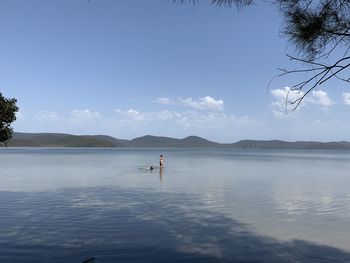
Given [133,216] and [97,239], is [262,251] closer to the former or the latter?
[97,239]

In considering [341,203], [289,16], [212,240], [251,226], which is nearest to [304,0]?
[289,16]

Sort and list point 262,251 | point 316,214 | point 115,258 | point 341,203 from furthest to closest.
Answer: point 341,203 < point 316,214 < point 262,251 < point 115,258

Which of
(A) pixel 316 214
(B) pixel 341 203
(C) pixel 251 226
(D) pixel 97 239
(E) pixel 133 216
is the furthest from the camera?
(B) pixel 341 203

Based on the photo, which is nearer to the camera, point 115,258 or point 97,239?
point 115,258

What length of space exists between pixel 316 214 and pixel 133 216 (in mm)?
9169

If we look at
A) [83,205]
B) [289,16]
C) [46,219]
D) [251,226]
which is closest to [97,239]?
[46,219]

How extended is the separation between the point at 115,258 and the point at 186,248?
2.60 metres

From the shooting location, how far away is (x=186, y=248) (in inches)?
625

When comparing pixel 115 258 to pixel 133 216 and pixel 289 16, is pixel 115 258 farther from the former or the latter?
pixel 289 16

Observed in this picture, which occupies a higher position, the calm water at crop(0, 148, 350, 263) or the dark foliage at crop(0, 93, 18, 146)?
the dark foliage at crop(0, 93, 18, 146)

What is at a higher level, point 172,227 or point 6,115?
point 6,115

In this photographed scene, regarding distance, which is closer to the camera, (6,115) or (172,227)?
(6,115)

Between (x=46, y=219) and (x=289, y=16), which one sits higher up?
(x=289, y=16)

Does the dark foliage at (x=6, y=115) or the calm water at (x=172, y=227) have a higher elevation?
the dark foliage at (x=6, y=115)
